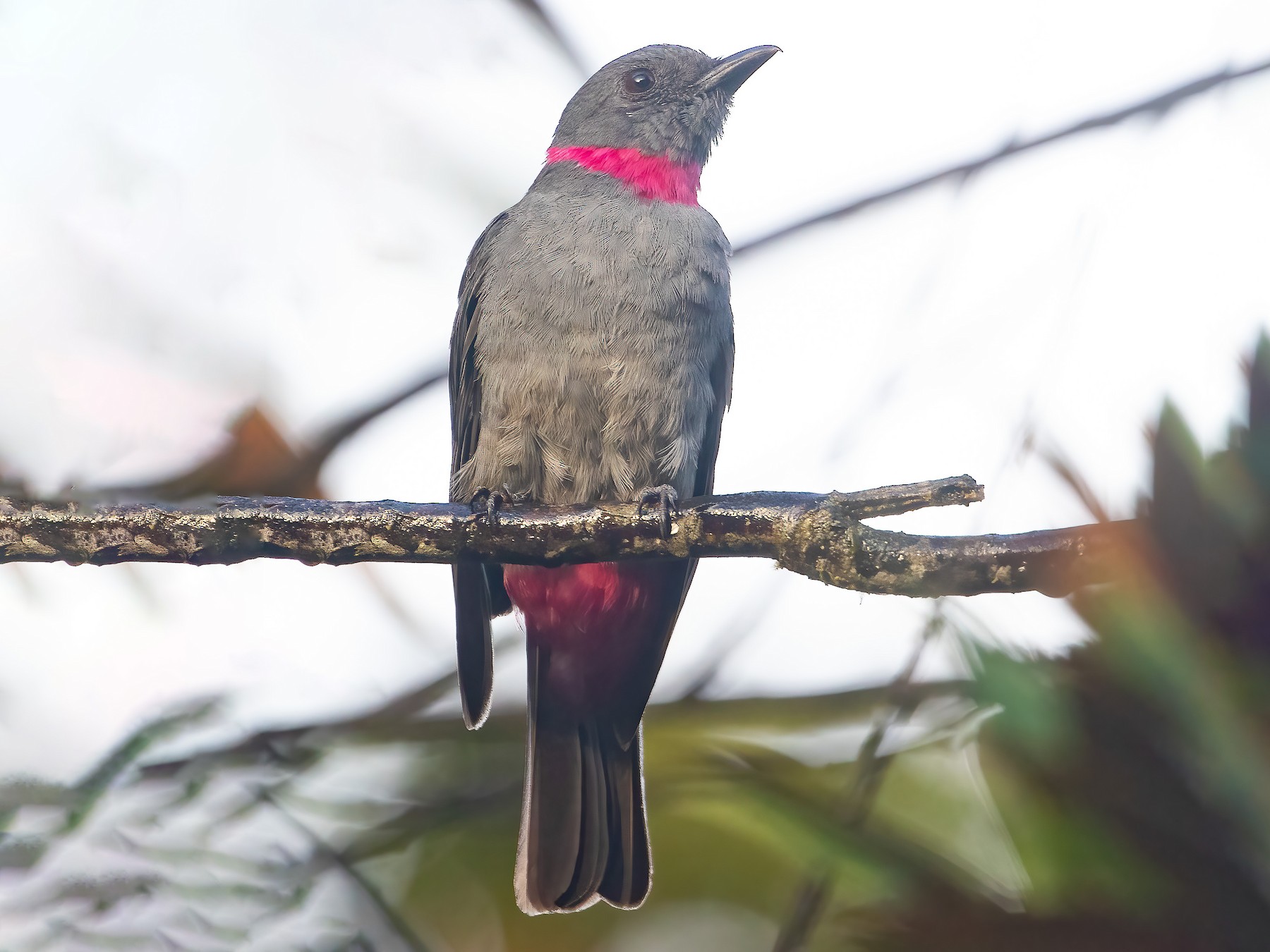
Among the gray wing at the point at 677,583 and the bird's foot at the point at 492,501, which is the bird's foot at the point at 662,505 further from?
the gray wing at the point at 677,583

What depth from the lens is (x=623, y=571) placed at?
304 cm

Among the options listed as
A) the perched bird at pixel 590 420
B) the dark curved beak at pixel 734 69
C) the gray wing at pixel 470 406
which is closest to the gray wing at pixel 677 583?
the perched bird at pixel 590 420

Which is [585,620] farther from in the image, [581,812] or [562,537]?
[562,537]

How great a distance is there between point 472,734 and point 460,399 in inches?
66.1

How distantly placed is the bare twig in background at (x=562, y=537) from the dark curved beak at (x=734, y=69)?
212 centimetres

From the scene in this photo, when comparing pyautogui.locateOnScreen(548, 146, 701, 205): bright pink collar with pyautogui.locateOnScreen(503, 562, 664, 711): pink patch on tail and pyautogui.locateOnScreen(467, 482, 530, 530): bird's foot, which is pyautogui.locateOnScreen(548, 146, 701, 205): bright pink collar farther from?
pyautogui.locateOnScreen(503, 562, 664, 711): pink patch on tail

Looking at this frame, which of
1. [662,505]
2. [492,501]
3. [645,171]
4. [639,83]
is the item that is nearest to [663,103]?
[639,83]

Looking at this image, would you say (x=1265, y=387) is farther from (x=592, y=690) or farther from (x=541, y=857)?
(x=592, y=690)

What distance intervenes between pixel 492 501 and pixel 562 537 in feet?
0.90

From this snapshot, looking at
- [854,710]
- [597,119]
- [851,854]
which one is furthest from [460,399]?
[851,854]

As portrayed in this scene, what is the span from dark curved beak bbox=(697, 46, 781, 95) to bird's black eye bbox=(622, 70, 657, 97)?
0.18 m

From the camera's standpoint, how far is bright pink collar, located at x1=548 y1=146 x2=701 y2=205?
3391 mm

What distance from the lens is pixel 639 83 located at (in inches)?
150

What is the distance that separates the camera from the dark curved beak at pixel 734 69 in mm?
3617
